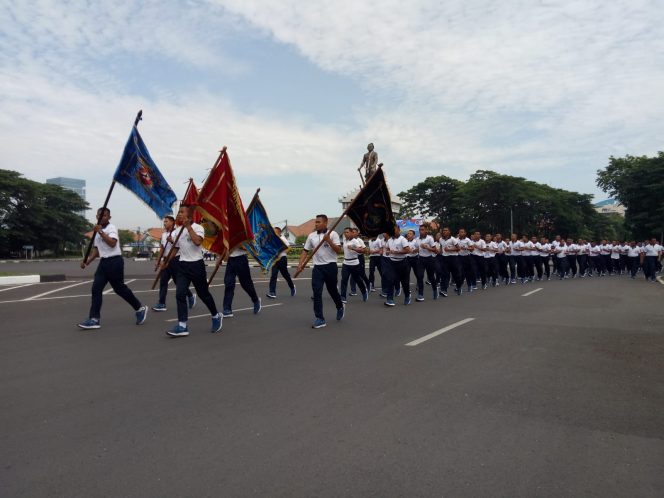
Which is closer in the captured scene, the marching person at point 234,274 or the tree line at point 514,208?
the marching person at point 234,274

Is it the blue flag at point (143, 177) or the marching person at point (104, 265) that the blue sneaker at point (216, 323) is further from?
the blue flag at point (143, 177)

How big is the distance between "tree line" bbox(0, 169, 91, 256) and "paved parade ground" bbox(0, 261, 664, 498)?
186 feet

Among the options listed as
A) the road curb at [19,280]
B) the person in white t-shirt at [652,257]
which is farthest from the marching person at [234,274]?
the person in white t-shirt at [652,257]

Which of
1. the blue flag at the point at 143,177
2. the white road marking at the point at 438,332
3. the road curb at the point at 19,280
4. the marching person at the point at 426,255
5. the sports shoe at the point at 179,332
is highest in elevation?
the blue flag at the point at 143,177

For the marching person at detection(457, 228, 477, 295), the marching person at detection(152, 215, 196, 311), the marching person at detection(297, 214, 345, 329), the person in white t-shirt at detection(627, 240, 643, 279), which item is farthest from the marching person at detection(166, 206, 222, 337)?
the person in white t-shirt at detection(627, 240, 643, 279)

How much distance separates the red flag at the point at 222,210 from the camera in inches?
310

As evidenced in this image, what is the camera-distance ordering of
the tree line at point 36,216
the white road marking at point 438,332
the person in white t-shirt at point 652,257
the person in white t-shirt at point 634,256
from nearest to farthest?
the white road marking at point 438,332
the person in white t-shirt at point 652,257
the person in white t-shirt at point 634,256
the tree line at point 36,216

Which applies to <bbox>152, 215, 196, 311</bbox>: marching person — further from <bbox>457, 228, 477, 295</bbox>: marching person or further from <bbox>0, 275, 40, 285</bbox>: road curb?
<bbox>0, 275, 40, 285</bbox>: road curb

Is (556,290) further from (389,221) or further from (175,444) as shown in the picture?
(175,444)

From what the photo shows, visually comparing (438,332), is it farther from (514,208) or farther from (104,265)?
(514,208)

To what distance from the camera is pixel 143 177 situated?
9.01 metres

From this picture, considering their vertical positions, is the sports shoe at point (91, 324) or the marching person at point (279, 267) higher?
the marching person at point (279, 267)

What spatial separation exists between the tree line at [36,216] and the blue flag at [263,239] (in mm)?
51855

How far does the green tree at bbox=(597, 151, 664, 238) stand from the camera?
38.3 metres
